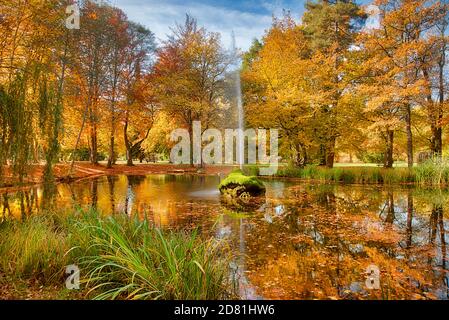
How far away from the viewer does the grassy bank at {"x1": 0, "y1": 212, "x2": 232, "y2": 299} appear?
3.04 m

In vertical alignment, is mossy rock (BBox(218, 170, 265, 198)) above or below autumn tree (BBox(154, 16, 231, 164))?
below

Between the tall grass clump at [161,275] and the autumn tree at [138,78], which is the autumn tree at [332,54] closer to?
the autumn tree at [138,78]

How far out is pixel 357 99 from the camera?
1606 centimetres

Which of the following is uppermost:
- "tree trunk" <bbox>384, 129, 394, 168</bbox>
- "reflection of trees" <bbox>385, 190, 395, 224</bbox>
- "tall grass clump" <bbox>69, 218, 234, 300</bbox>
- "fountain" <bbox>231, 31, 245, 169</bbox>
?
"fountain" <bbox>231, 31, 245, 169</bbox>

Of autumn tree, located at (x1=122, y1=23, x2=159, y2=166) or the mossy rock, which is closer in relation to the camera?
the mossy rock

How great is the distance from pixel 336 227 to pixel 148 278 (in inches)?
183

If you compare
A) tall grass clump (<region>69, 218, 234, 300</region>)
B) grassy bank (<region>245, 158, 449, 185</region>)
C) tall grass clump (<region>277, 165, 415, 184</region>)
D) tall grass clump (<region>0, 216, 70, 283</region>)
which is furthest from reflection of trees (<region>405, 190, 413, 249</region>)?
tall grass clump (<region>0, 216, 70, 283</region>)

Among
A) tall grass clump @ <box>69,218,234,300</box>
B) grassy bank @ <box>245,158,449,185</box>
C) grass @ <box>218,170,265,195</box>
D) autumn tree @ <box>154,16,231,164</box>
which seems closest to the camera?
tall grass clump @ <box>69,218,234,300</box>

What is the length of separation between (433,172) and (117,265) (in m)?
14.5

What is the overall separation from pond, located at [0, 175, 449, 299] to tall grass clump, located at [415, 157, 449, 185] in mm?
3333

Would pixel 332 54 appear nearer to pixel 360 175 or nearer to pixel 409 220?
pixel 360 175

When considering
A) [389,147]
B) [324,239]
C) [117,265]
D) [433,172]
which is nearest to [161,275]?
[117,265]

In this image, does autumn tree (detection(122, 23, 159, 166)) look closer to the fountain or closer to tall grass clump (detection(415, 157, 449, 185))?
the fountain

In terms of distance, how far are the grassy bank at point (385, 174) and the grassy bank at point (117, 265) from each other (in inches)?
527
